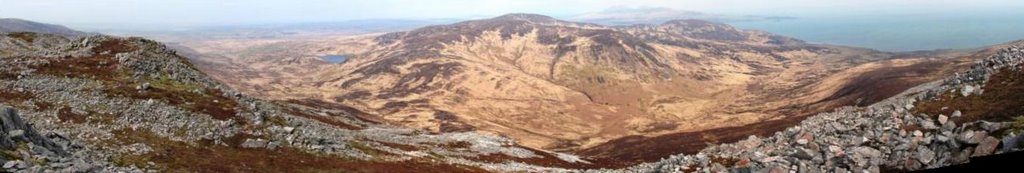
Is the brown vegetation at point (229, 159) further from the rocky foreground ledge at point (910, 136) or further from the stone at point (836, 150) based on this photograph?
the stone at point (836, 150)

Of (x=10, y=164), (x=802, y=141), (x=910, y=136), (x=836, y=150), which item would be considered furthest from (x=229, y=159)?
(x=910, y=136)

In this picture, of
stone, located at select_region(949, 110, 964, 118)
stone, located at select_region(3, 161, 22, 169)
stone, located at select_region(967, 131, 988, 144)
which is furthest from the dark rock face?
stone, located at select_region(949, 110, 964, 118)

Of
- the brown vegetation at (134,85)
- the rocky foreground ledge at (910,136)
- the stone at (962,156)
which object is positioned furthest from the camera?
the brown vegetation at (134,85)

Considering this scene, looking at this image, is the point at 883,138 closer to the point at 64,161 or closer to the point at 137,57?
the point at 64,161

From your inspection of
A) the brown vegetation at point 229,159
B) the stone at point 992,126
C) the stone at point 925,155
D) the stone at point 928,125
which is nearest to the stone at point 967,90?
the stone at point 928,125

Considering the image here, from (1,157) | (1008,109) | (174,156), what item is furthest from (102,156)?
(1008,109)
